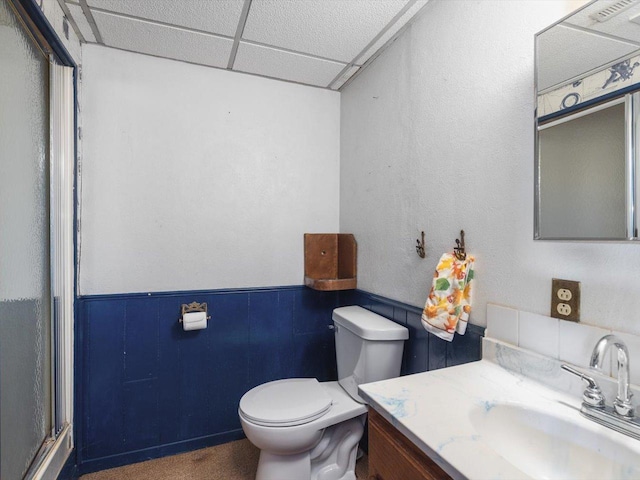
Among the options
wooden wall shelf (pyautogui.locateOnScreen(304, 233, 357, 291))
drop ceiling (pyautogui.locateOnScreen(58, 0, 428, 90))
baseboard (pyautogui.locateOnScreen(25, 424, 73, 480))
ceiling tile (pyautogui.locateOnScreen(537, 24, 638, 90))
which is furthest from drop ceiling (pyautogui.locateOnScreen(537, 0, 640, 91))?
baseboard (pyautogui.locateOnScreen(25, 424, 73, 480))

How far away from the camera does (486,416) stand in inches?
33.2

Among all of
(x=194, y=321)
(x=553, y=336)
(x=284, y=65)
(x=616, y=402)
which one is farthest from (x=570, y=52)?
(x=194, y=321)

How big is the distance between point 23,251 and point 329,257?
1506mm

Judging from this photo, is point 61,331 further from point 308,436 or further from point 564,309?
point 564,309

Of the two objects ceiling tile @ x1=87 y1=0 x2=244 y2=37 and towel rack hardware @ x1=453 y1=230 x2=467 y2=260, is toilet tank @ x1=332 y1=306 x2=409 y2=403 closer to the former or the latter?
towel rack hardware @ x1=453 y1=230 x2=467 y2=260

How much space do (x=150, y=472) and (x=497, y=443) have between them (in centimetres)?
170

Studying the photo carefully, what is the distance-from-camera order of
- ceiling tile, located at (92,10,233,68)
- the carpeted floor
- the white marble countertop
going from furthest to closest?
the carpeted floor → ceiling tile, located at (92,10,233,68) → the white marble countertop

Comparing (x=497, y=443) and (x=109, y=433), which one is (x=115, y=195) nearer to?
(x=109, y=433)

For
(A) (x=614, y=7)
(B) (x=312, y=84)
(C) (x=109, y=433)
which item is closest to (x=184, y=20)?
(B) (x=312, y=84)

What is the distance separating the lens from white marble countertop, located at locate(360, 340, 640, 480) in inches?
25.9

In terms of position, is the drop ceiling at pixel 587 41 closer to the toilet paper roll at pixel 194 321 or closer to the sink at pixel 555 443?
the sink at pixel 555 443

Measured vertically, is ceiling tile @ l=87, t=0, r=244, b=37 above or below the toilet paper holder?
above

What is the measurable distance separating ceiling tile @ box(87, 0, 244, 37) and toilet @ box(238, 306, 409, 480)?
4.86ft

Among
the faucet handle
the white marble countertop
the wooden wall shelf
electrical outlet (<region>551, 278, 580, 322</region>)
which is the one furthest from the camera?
the wooden wall shelf
